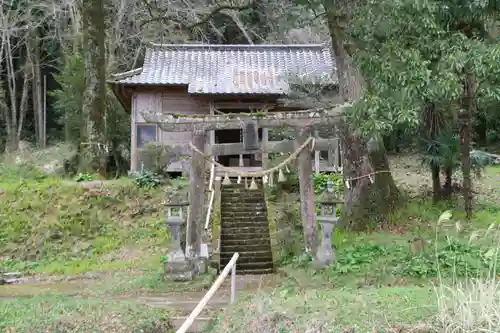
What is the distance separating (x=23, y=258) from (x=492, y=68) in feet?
37.9

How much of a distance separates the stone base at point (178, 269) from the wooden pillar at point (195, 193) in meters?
0.18

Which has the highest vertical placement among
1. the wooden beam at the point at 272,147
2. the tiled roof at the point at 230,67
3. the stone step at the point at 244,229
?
the tiled roof at the point at 230,67

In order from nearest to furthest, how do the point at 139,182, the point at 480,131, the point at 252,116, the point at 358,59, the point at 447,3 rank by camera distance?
the point at 447,3
the point at 358,59
the point at 252,116
the point at 139,182
the point at 480,131

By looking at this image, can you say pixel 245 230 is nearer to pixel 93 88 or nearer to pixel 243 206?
pixel 243 206

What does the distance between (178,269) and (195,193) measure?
5.09 feet

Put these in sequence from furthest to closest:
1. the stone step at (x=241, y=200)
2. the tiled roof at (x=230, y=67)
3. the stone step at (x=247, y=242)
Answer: the tiled roof at (x=230, y=67), the stone step at (x=241, y=200), the stone step at (x=247, y=242)

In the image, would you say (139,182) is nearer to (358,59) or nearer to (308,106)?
(308,106)

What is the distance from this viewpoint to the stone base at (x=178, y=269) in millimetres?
9648

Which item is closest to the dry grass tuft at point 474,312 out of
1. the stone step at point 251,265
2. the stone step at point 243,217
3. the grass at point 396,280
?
the grass at point 396,280

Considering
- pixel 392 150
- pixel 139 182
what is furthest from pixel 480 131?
pixel 139 182

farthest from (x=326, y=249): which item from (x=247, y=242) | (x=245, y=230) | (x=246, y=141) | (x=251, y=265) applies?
(x=245, y=230)

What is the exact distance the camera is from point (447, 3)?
8242mm

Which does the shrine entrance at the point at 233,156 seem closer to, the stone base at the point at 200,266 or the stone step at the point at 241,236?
the stone step at the point at 241,236

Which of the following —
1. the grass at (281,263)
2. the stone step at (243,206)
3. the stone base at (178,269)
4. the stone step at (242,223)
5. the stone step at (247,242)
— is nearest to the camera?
the grass at (281,263)
